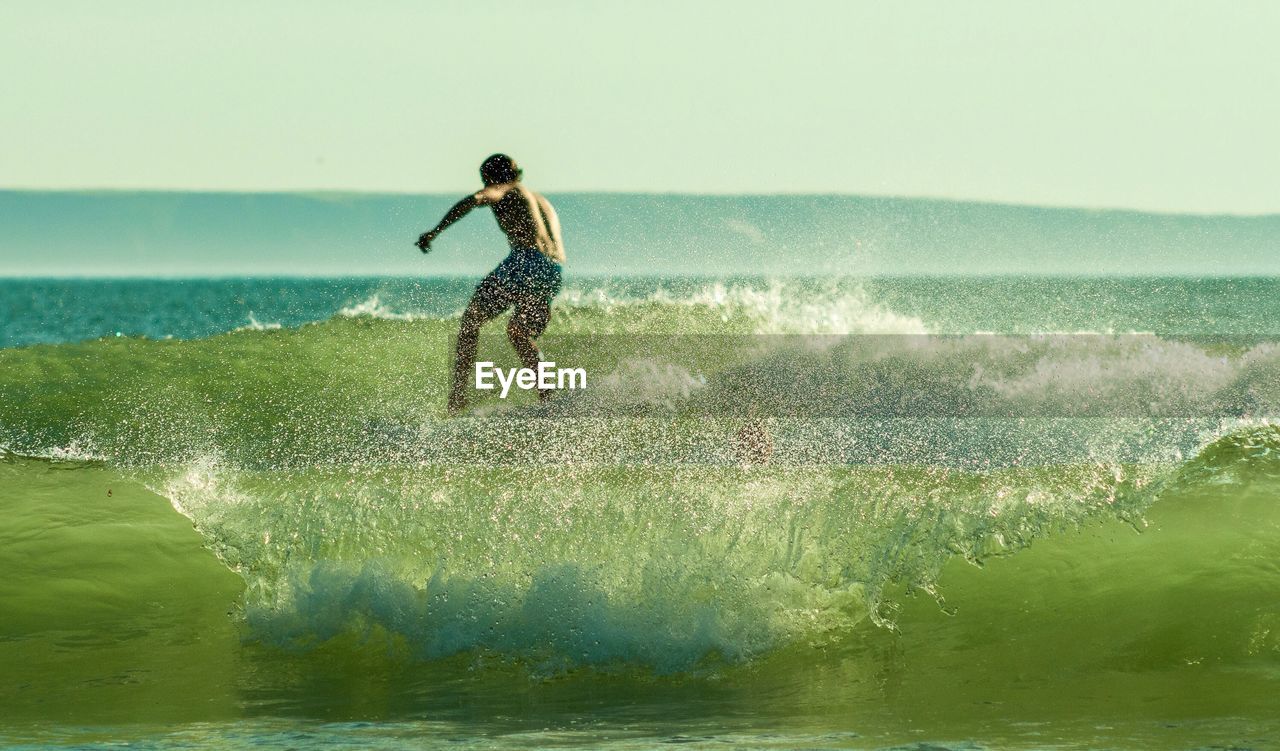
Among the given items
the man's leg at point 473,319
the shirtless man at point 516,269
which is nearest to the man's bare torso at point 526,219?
the shirtless man at point 516,269

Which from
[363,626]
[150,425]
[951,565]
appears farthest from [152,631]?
[150,425]

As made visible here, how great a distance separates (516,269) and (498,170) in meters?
0.70

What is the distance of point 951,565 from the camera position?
6715 millimetres

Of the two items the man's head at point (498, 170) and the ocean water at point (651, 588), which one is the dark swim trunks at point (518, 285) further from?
the ocean water at point (651, 588)

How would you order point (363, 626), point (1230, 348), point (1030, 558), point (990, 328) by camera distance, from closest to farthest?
point (363, 626) < point (1030, 558) < point (1230, 348) < point (990, 328)

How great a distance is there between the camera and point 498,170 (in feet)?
30.2

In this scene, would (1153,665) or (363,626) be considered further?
(363,626)

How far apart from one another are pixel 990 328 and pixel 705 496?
874 cm

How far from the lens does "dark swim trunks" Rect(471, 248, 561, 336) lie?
917 centimetres

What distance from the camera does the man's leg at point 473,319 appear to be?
9180 millimetres

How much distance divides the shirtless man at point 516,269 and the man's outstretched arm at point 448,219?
0.29 m

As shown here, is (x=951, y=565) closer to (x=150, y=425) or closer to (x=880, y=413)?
(x=880, y=413)

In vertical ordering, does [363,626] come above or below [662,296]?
below

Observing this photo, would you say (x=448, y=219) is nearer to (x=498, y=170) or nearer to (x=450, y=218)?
(x=450, y=218)
